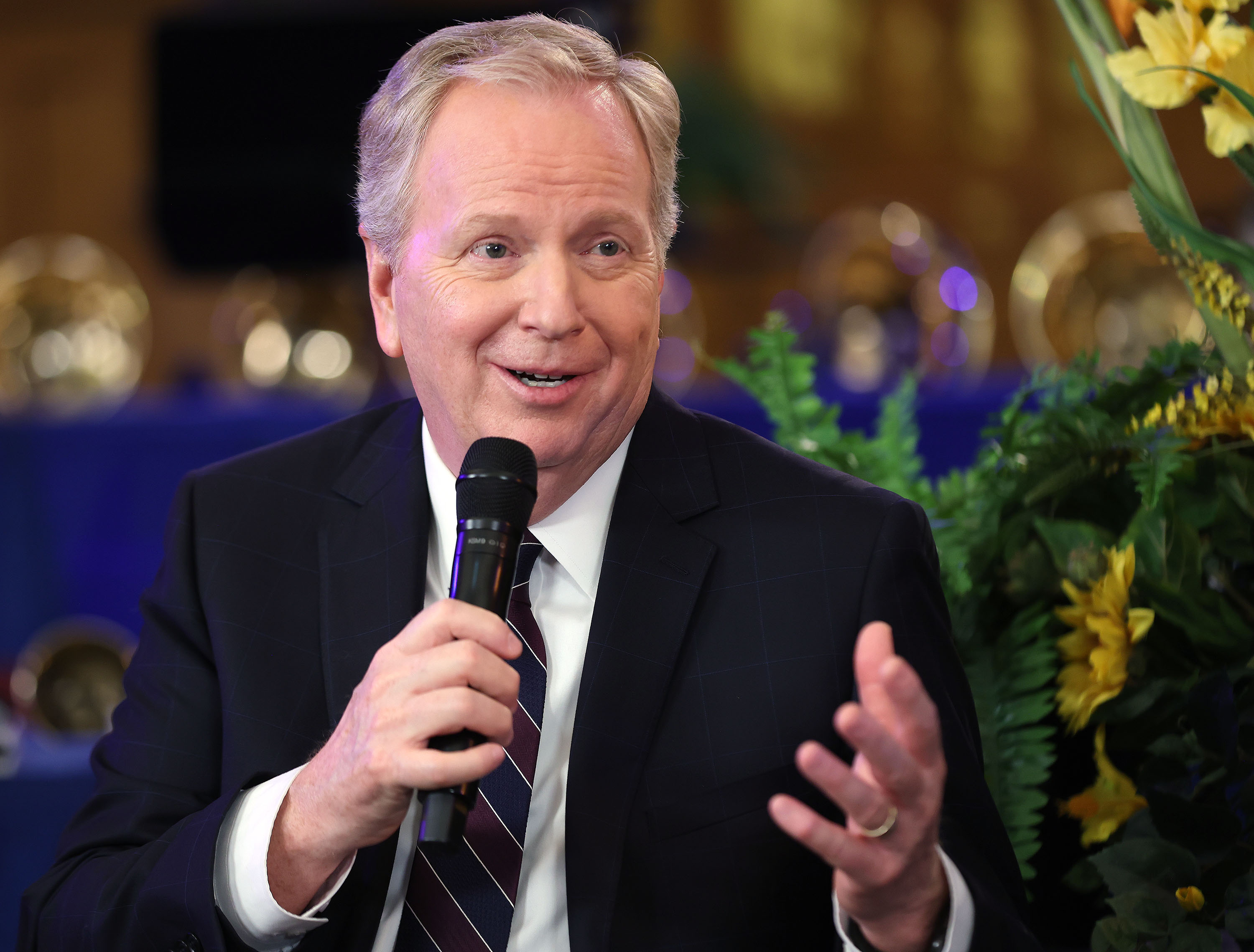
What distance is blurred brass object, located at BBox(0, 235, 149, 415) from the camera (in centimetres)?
325

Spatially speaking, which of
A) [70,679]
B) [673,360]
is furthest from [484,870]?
[673,360]

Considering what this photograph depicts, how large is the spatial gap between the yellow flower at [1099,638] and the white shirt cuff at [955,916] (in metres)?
0.33

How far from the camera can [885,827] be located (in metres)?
1.06

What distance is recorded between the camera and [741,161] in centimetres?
431

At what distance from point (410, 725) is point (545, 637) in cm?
A: 38

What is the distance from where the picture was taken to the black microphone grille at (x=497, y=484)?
1129 mm

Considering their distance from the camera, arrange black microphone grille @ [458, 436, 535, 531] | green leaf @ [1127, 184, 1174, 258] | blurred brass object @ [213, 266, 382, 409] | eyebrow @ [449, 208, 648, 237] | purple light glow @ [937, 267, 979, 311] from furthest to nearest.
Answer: blurred brass object @ [213, 266, 382, 409]
purple light glow @ [937, 267, 979, 311]
green leaf @ [1127, 184, 1174, 258]
eyebrow @ [449, 208, 648, 237]
black microphone grille @ [458, 436, 535, 531]

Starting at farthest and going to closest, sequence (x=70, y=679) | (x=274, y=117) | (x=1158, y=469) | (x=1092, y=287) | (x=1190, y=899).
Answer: (x=274, y=117), (x=1092, y=287), (x=70, y=679), (x=1158, y=469), (x=1190, y=899)

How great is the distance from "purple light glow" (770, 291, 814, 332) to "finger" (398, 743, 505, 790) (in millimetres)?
2007

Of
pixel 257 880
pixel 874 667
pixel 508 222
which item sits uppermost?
Result: pixel 508 222

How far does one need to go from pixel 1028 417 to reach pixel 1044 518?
0.22 metres

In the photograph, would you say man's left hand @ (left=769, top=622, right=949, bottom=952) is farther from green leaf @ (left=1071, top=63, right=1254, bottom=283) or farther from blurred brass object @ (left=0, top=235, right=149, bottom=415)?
blurred brass object @ (left=0, top=235, right=149, bottom=415)

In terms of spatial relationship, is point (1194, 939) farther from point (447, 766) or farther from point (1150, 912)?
point (447, 766)

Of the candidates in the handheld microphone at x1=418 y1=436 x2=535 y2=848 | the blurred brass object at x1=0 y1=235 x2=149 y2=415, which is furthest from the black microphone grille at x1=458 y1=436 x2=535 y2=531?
the blurred brass object at x1=0 y1=235 x2=149 y2=415
